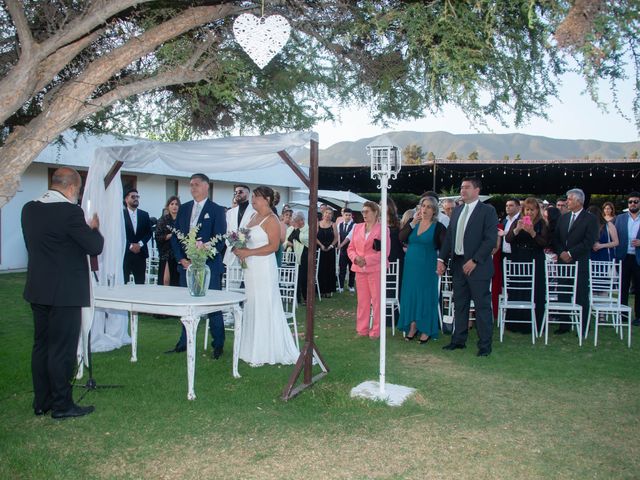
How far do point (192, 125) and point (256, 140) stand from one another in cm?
201

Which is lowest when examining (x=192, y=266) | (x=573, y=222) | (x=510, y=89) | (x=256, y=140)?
(x=192, y=266)

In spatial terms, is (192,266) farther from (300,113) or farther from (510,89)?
(510,89)

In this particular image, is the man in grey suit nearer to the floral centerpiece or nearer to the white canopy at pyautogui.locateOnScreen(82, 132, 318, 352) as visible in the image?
the white canopy at pyautogui.locateOnScreen(82, 132, 318, 352)

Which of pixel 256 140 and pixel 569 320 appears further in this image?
pixel 569 320

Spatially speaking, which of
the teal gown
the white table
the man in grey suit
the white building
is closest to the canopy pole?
the white table

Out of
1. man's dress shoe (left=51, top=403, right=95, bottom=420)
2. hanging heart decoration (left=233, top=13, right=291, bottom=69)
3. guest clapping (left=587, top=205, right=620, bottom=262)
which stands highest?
hanging heart decoration (left=233, top=13, right=291, bottom=69)

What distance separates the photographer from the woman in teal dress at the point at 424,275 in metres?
8.28

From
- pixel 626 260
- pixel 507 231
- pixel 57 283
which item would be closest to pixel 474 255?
pixel 507 231

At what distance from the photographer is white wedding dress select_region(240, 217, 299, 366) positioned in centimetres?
683

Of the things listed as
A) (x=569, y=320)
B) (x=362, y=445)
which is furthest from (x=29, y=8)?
(x=569, y=320)

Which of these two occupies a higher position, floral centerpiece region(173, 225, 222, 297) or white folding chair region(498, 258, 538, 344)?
floral centerpiece region(173, 225, 222, 297)

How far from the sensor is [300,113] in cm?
718

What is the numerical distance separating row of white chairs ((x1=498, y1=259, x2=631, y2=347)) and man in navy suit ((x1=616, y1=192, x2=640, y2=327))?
0.63 meters

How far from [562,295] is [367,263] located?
10.6 feet
